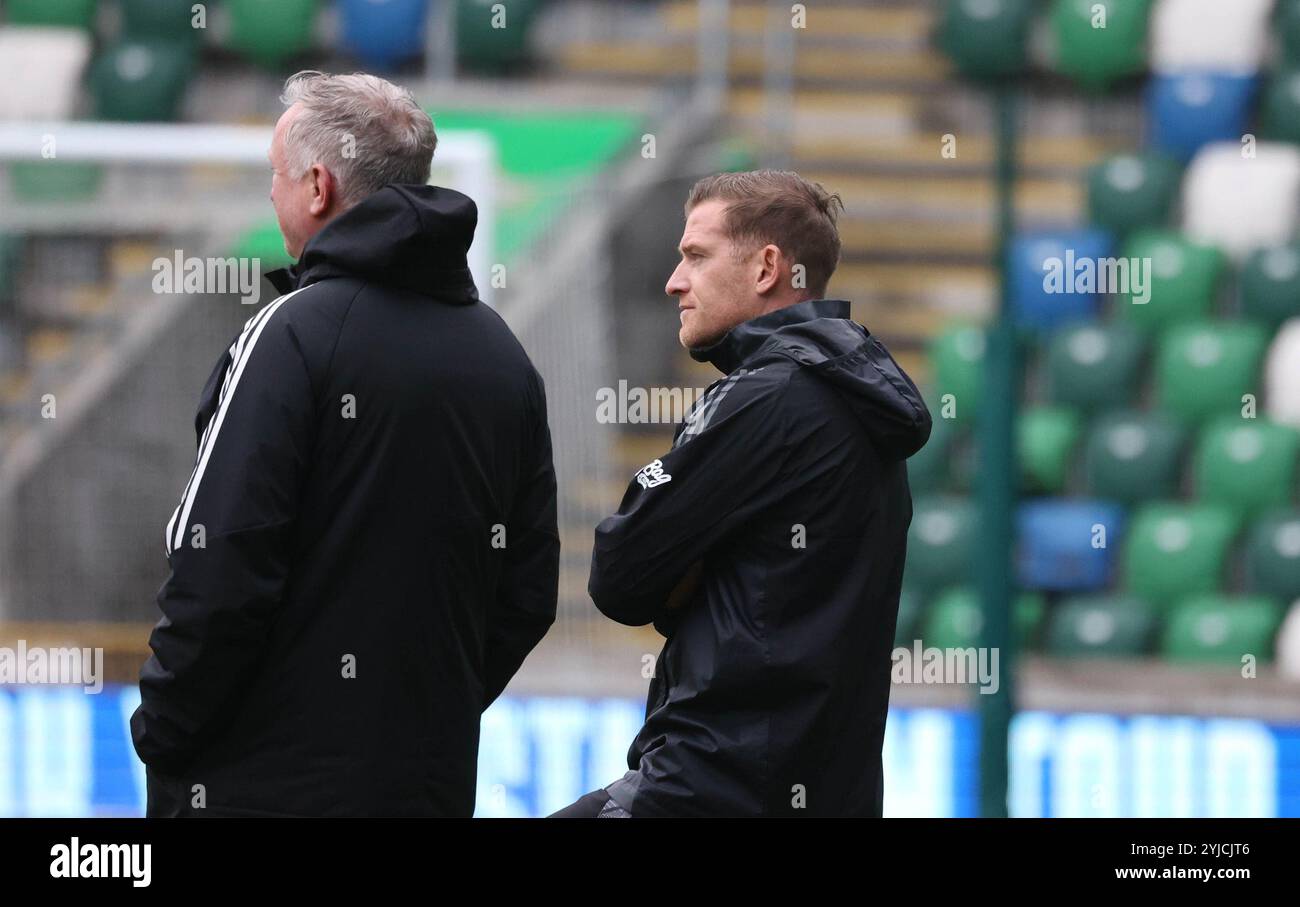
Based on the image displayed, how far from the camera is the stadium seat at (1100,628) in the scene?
19.7 feet

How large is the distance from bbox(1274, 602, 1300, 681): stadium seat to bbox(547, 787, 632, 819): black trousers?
4.02 metres

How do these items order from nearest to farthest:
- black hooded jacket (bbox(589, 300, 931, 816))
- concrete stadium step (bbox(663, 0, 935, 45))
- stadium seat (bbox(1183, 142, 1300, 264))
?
1. black hooded jacket (bbox(589, 300, 931, 816))
2. stadium seat (bbox(1183, 142, 1300, 264))
3. concrete stadium step (bbox(663, 0, 935, 45))

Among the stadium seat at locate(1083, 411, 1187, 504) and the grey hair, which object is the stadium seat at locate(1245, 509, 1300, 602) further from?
the grey hair

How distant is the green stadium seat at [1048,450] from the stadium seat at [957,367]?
283 mm

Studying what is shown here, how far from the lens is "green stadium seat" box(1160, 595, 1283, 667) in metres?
5.93

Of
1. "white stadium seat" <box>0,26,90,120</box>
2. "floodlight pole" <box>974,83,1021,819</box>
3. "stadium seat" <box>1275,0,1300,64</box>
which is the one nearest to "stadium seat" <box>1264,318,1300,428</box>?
"stadium seat" <box>1275,0,1300,64</box>

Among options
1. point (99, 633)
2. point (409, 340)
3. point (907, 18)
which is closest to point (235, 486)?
point (409, 340)

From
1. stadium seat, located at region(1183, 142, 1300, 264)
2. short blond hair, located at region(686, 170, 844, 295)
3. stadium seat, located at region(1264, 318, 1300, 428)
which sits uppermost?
stadium seat, located at region(1183, 142, 1300, 264)

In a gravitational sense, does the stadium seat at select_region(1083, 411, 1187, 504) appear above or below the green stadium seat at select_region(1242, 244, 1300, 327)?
below

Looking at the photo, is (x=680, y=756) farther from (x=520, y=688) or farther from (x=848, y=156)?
(x=848, y=156)

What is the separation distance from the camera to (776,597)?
209cm

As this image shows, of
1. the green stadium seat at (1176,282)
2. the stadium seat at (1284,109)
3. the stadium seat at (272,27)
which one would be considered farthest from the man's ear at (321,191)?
the stadium seat at (1284,109)

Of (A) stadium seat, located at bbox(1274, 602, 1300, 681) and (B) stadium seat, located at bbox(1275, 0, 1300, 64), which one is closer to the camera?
(A) stadium seat, located at bbox(1274, 602, 1300, 681)
